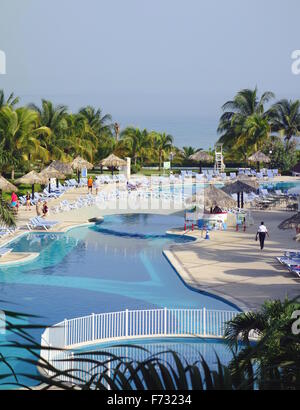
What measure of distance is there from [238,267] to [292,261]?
136cm

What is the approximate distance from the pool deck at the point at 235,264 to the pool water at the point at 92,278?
1.12 ft

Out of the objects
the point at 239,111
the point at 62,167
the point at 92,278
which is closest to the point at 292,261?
the point at 92,278

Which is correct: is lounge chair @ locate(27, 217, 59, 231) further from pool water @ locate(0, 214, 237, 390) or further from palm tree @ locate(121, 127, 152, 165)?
palm tree @ locate(121, 127, 152, 165)

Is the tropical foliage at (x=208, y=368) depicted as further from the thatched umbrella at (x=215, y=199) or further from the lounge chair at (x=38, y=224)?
the lounge chair at (x=38, y=224)

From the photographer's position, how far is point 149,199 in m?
32.8

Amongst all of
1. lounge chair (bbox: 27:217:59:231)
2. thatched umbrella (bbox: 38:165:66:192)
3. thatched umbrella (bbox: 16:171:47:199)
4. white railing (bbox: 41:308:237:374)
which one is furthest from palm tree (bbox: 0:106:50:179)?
white railing (bbox: 41:308:237:374)

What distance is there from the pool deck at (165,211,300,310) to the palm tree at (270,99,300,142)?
3177 cm

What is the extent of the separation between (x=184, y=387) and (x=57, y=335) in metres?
7.49

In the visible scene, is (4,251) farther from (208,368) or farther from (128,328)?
(208,368)

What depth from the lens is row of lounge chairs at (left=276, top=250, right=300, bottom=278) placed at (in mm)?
14532

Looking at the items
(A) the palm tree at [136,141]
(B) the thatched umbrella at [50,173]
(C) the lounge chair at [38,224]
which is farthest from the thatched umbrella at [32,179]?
(A) the palm tree at [136,141]

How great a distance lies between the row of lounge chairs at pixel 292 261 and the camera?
1453cm
